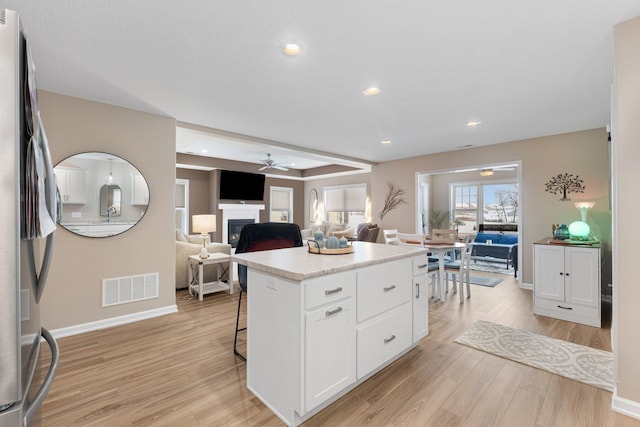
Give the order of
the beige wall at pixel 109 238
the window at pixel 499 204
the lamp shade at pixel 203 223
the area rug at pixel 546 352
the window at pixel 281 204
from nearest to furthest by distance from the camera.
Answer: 1. the area rug at pixel 546 352
2. the beige wall at pixel 109 238
3. the lamp shade at pixel 203 223
4. the window at pixel 499 204
5. the window at pixel 281 204

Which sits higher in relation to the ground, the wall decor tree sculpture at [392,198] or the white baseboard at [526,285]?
the wall decor tree sculpture at [392,198]

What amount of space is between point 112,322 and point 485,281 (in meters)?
5.50

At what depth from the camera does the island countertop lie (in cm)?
170

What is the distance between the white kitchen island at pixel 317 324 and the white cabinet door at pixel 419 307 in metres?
0.22

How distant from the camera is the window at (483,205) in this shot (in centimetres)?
843

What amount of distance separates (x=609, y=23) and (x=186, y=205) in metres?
7.85

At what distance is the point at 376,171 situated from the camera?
7.03 m

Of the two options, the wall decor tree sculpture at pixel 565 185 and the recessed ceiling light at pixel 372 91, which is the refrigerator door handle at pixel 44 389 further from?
the wall decor tree sculpture at pixel 565 185

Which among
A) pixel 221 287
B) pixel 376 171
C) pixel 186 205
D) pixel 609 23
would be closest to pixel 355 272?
pixel 609 23

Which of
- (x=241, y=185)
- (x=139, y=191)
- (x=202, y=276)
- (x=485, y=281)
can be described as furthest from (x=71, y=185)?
(x=485, y=281)

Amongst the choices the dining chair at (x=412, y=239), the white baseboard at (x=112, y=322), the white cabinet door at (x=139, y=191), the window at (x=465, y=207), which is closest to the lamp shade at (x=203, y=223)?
the white cabinet door at (x=139, y=191)

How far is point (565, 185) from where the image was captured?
439 cm

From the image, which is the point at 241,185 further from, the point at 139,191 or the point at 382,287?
the point at 382,287

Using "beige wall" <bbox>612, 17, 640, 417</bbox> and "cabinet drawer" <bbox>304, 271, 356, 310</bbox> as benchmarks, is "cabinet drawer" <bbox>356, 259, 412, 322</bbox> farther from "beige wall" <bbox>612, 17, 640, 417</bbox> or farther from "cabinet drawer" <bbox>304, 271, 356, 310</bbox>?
"beige wall" <bbox>612, 17, 640, 417</bbox>
